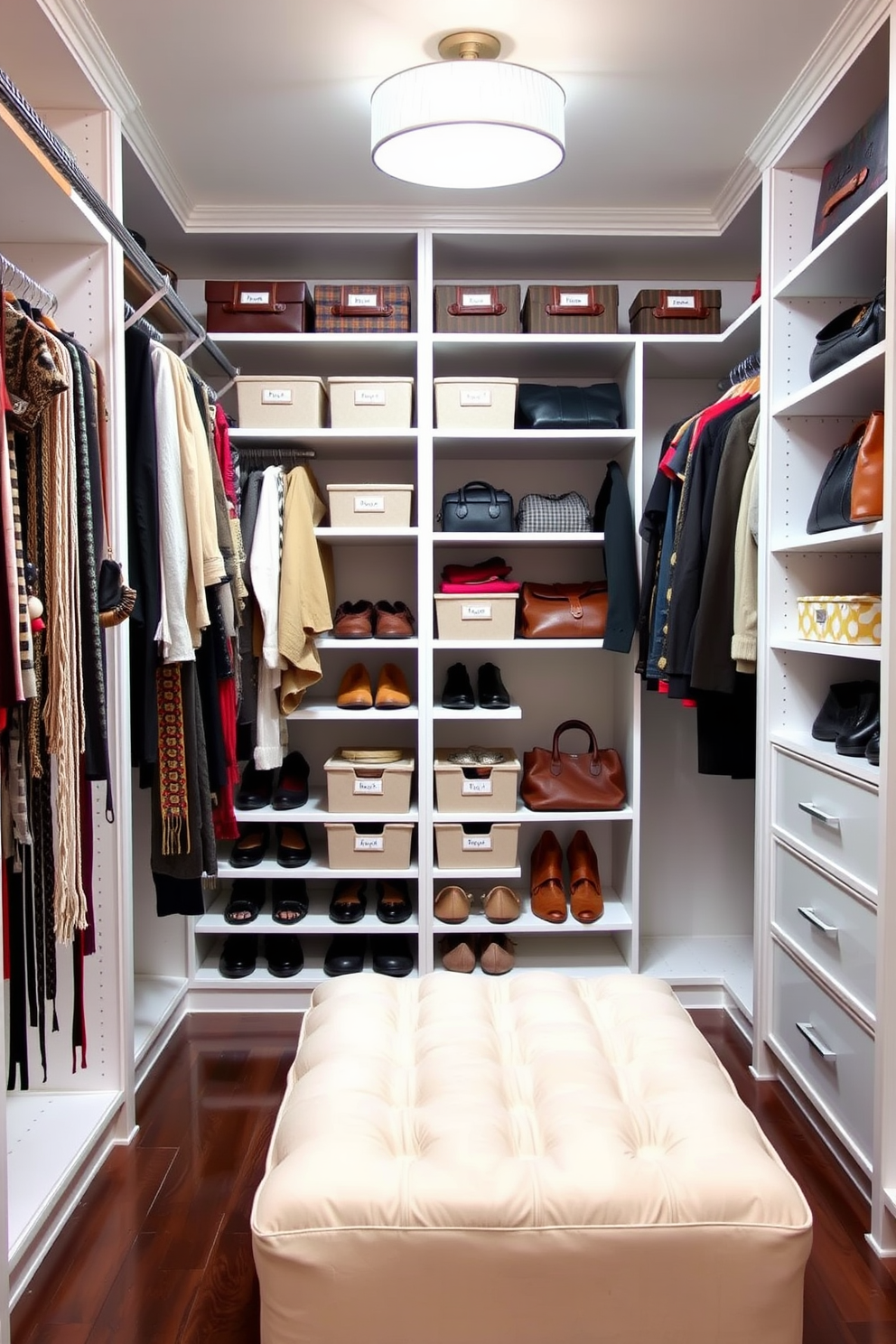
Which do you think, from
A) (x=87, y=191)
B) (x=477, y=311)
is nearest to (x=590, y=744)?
(x=477, y=311)

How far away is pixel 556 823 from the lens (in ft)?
11.4

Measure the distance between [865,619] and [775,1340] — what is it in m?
1.30

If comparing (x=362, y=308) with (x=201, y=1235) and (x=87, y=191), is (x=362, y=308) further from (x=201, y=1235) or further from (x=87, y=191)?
(x=201, y=1235)

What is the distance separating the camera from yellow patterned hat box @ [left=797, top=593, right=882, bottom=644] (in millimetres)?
2039

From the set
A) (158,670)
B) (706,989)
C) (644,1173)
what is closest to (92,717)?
(158,670)

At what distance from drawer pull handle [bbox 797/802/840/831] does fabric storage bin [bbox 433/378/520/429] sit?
4.58 ft

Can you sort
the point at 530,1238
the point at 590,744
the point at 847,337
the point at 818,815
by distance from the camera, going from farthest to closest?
the point at 590,744, the point at 818,815, the point at 847,337, the point at 530,1238

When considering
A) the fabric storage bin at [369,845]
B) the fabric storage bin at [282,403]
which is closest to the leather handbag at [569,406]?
the fabric storage bin at [282,403]

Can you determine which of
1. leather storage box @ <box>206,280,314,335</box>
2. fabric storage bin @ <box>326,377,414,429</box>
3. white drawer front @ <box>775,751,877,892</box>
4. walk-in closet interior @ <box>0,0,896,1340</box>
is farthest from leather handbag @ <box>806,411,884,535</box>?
leather storage box @ <box>206,280,314,335</box>

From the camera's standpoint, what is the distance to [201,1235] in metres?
1.91

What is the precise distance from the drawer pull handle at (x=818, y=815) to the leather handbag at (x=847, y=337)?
3.19 ft

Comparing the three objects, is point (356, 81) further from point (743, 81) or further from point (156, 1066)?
point (156, 1066)

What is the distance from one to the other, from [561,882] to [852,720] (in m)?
1.23

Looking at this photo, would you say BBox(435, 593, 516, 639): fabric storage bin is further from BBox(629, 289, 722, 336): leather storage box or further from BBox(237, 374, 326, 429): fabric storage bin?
BBox(629, 289, 722, 336): leather storage box
